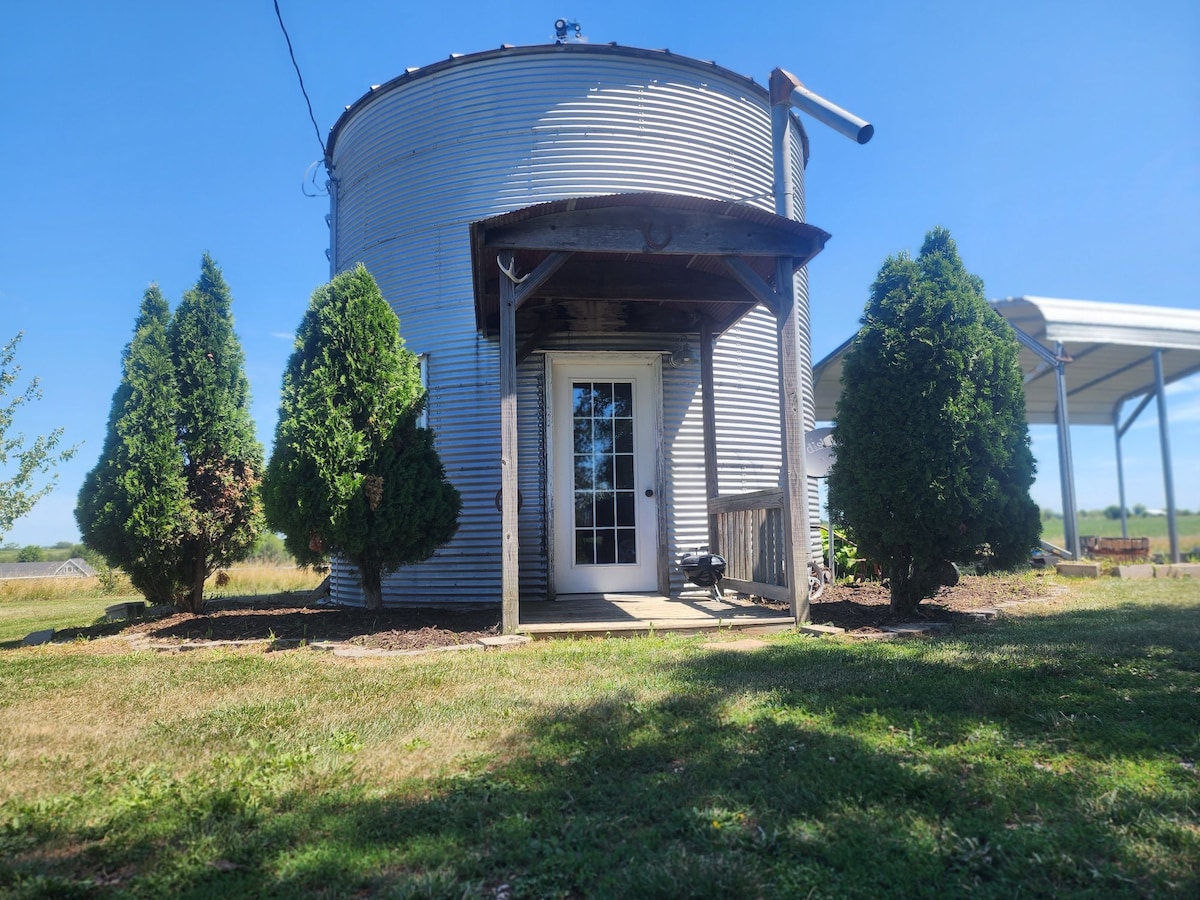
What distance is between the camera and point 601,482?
8102 millimetres

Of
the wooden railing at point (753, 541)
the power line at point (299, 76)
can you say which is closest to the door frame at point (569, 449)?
the wooden railing at point (753, 541)

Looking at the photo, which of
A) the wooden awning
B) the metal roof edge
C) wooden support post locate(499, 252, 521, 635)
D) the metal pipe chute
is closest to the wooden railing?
the wooden awning

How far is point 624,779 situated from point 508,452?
355 cm

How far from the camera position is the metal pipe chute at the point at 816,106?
252 inches

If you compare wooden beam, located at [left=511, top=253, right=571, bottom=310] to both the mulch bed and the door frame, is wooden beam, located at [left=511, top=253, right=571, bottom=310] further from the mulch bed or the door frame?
the mulch bed

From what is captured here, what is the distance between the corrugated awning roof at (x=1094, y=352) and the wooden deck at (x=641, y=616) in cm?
343

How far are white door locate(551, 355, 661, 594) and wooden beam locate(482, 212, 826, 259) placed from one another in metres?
2.30

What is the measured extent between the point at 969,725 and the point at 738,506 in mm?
4295

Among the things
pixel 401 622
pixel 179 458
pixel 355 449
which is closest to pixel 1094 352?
pixel 401 622

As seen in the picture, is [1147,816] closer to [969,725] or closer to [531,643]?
[969,725]

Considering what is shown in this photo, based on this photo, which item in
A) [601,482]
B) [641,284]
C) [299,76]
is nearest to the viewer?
[641,284]

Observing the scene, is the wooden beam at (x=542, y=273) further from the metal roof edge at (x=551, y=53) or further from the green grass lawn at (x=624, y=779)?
the metal roof edge at (x=551, y=53)

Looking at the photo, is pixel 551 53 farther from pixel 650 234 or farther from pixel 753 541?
Answer: pixel 753 541

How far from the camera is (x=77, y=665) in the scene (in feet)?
17.2
